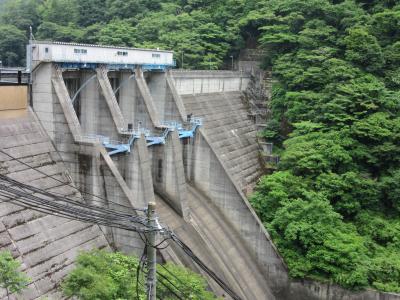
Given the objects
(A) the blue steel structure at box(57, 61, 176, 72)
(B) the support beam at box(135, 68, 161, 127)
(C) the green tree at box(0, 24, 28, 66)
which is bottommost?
(B) the support beam at box(135, 68, 161, 127)

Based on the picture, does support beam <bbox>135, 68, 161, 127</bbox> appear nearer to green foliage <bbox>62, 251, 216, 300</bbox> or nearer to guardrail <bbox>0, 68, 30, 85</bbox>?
guardrail <bbox>0, 68, 30, 85</bbox>

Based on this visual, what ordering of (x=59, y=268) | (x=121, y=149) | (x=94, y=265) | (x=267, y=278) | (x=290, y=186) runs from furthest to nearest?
1. (x=290, y=186)
2. (x=267, y=278)
3. (x=121, y=149)
4. (x=59, y=268)
5. (x=94, y=265)

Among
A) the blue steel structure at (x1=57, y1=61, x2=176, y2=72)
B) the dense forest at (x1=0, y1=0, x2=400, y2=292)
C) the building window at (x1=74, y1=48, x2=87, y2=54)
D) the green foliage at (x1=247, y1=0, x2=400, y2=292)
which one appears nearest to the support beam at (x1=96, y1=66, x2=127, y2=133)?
the blue steel structure at (x1=57, y1=61, x2=176, y2=72)

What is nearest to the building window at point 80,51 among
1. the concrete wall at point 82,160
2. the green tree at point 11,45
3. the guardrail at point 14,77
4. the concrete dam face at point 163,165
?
the concrete dam face at point 163,165

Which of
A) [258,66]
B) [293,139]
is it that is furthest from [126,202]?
[258,66]

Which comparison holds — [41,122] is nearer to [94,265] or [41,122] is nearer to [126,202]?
[126,202]

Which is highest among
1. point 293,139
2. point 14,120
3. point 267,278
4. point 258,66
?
point 258,66

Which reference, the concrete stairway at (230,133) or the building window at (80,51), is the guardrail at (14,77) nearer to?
the building window at (80,51)
